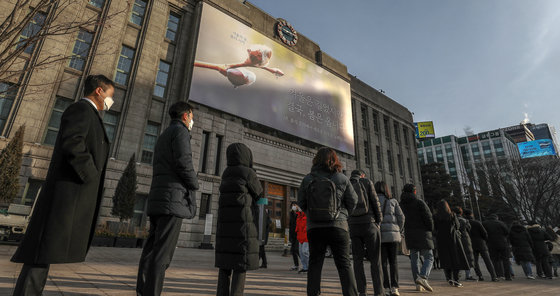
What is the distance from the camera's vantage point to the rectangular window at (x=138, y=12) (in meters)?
17.5

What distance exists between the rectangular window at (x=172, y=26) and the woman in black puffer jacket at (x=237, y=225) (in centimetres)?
1828

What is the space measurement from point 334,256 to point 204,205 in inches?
562

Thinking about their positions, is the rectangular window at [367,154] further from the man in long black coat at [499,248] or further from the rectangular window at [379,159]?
the man in long black coat at [499,248]

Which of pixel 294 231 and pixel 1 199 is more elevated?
pixel 1 199

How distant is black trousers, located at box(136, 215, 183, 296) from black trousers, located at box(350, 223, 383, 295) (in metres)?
2.61

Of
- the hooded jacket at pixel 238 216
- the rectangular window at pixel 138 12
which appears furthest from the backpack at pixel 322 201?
the rectangular window at pixel 138 12

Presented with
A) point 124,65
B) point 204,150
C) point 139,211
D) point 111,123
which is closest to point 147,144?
point 111,123

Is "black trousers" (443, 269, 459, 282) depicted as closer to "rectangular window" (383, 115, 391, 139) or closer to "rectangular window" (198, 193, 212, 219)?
"rectangular window" (198, 193, 212, 219)

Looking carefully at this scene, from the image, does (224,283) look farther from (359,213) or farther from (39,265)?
(359,213)

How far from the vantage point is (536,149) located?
57906 millimetres

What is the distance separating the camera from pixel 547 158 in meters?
24.1

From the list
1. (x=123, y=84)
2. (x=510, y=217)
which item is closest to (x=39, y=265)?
(x=510, y=217)

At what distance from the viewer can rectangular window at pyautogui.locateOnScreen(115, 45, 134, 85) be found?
16.1 meters

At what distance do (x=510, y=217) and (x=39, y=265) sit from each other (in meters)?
13.0
